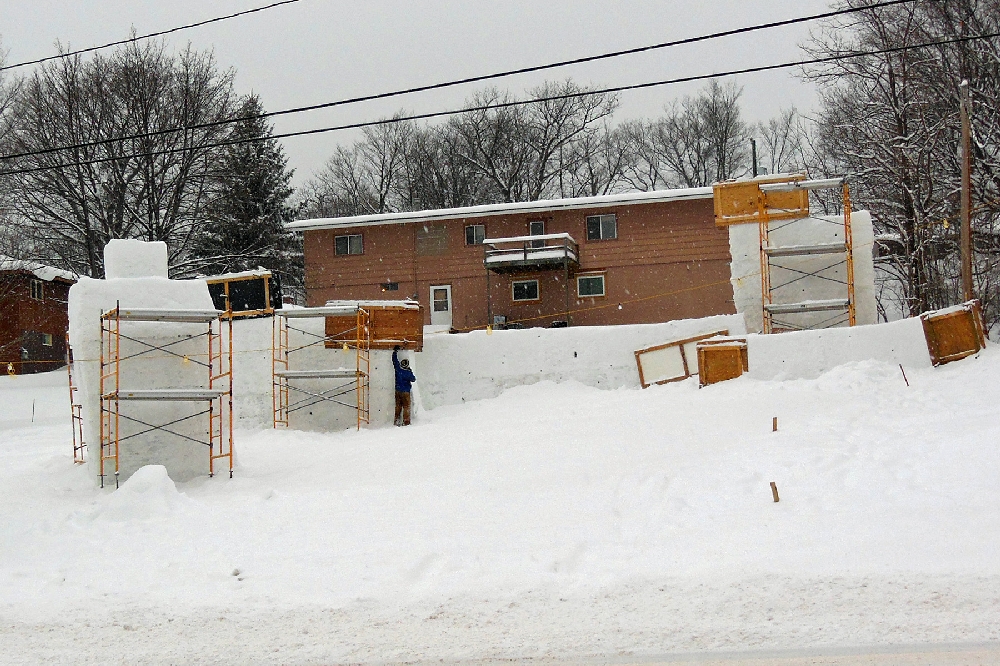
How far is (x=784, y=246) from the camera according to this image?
18531mm

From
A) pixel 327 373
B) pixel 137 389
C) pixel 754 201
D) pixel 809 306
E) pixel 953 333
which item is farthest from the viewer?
pixel 754 201

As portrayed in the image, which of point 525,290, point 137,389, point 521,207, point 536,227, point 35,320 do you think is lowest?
point 137,389

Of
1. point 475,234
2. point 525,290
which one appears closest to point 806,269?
point 525,290

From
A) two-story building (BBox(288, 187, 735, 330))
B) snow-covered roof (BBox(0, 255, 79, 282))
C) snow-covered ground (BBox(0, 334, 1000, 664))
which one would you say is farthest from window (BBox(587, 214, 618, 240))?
snow-covered roof (BBox(0, 255, 79, 282))

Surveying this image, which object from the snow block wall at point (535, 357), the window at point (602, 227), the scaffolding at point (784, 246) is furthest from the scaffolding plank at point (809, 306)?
the window at point (602, 227)

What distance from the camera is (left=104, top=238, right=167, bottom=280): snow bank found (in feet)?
41.3

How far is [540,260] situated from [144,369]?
766 inches

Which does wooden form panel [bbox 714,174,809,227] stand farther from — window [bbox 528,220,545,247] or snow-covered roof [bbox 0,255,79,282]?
snow-covered roof [bbox 0,255,79,282]

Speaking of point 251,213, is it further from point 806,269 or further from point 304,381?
point 806,269

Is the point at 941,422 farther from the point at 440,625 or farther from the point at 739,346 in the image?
the point at 440,625

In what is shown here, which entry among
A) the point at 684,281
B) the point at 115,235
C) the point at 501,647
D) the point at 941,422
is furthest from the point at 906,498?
the point at 115,235

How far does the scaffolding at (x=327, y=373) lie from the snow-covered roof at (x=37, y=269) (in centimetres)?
1572

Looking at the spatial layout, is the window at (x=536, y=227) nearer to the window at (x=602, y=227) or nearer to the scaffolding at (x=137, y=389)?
the window at (x=602, y=227)

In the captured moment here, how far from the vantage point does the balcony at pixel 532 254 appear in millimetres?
30062
